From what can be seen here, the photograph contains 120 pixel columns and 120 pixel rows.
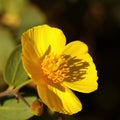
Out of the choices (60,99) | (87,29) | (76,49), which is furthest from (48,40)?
(87,29)

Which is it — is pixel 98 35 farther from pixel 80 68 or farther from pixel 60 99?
pixel 60 99

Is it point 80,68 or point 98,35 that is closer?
point 80,68

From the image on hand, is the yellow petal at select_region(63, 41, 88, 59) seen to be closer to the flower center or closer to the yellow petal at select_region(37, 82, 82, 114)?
the flower center

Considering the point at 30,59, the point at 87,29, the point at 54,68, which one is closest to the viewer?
the point at 30,59

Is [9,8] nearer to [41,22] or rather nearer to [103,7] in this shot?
[41,22]

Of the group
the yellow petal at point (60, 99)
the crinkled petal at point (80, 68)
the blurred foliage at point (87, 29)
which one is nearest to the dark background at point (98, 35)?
the blurred foliage at point (87, 29)

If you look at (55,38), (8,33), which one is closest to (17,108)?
(55,38)
